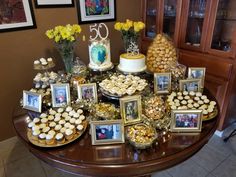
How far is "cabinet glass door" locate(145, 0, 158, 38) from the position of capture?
7.78 feet

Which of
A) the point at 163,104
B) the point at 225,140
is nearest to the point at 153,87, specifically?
the point at 163,104

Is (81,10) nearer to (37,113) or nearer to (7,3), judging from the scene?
(7,3)

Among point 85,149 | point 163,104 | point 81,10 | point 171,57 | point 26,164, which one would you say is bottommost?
point 26,164

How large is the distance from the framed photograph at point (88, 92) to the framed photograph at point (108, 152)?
392 millimetres

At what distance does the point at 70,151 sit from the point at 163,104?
1.86ft

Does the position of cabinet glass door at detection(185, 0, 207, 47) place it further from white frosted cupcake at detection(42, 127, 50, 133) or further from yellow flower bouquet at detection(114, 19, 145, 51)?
white frosted cupcake at detection(42, 127, 50, 133)

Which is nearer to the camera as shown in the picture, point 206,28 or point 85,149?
point 85,149

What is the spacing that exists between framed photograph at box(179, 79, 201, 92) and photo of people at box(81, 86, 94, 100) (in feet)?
1.96

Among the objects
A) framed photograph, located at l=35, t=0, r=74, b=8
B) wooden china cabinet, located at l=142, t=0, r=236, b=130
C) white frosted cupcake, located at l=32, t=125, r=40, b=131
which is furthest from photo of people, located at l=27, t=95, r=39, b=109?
wooden china cabinet, located at l=142, t=0, r=236, b=130

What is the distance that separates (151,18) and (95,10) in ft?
2.53

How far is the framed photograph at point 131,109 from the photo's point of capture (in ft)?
3.32

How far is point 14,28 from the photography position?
1.70 metres

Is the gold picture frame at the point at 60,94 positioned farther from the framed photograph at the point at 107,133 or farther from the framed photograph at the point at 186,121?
the framed photograph at the point at 186,121

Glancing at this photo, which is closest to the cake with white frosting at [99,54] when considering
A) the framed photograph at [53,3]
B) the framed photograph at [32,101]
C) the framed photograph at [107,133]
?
the framed photograph at [32,101]
